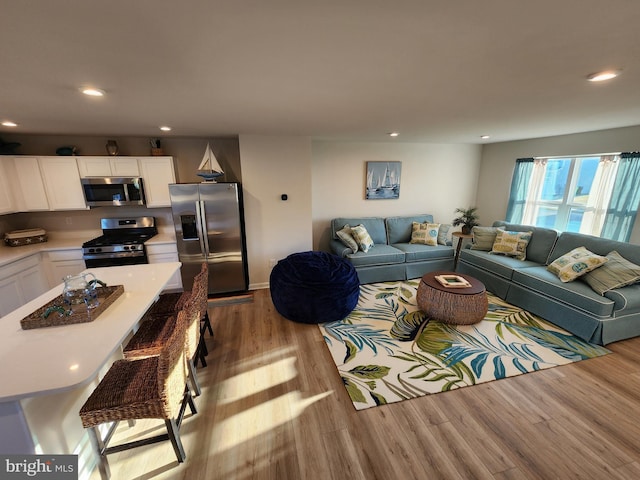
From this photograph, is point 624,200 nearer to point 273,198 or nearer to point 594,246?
point 594,246

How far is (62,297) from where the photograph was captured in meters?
1.83

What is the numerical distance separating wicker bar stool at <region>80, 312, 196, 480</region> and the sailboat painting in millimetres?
4138

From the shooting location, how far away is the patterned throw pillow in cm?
468

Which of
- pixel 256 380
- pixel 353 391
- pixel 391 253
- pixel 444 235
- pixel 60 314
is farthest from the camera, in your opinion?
pixel 444 235

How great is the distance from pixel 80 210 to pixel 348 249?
4.16m

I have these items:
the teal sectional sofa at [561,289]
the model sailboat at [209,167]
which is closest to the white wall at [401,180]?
the teal sectional sofa at [561,289]

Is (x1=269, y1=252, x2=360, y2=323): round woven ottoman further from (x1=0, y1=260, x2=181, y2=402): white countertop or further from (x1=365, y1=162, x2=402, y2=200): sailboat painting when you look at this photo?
(x1=365, y1=162, x2=402, y2=200): sailboat painting

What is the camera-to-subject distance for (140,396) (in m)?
1.47

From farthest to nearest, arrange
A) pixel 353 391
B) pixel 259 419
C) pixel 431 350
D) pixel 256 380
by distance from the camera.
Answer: pixel 431 350, pixel 256 380, pixel 353 391, pixel 259 419

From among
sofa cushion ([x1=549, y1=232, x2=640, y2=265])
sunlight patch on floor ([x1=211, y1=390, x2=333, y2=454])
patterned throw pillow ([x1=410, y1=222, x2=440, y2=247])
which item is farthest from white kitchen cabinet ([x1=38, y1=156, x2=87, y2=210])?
sofa cushion ([x1=549, y1=232, x2=640, y2=265])

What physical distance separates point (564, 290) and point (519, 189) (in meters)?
2.54

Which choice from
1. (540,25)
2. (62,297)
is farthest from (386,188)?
(62,297)

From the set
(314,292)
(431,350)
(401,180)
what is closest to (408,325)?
(431,350)

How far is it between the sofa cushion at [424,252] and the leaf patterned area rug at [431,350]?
3.87ft
